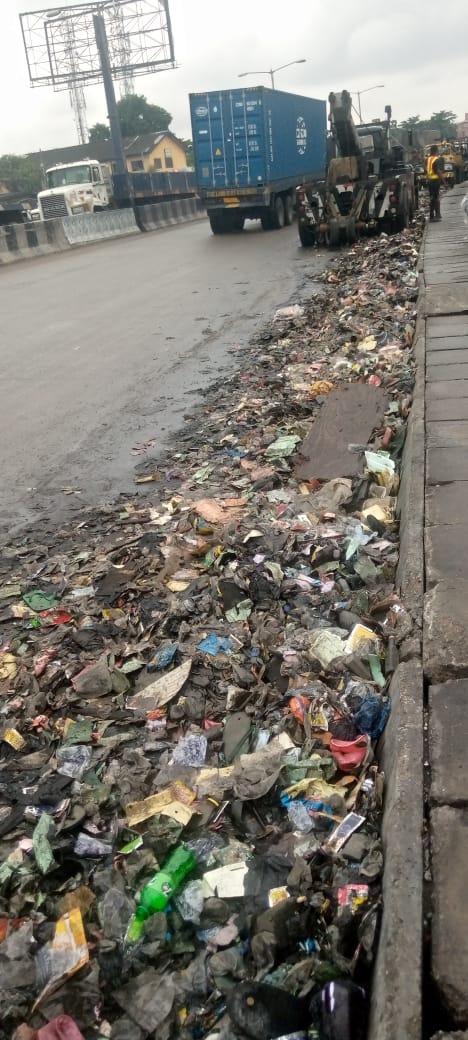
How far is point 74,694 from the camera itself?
3289 mm

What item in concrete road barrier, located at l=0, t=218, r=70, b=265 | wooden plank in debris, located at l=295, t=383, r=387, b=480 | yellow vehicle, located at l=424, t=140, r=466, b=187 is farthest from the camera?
yellow vehicle, located at l=424, t=140, r=466, b=187

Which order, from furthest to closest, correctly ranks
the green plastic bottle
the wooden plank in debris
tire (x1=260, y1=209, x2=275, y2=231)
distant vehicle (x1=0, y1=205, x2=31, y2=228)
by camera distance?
distant vehicle (x1=0, y1=205, x2=31, y2=228) < tire (x1=260, y1=209, x2=275, y2=231) < the wooden plank in debris < the green plastic bottle

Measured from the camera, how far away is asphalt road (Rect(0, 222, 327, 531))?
598cm

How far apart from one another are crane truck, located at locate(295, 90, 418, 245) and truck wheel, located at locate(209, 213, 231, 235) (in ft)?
24.5

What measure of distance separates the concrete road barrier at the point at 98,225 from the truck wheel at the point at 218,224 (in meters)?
4.78

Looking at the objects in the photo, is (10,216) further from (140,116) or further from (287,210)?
(140,116)

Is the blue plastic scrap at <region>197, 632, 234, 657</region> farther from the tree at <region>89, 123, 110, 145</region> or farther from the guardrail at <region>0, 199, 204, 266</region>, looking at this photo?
the tree at <region>89, 123, 110, 145</region>

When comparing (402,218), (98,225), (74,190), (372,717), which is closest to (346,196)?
(402,218)

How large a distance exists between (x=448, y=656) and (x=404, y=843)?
3.12ft

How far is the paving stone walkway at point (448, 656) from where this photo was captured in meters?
1.88

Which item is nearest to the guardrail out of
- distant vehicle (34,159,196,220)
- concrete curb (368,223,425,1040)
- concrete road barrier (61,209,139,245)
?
concrete road barrier (61,209,139,245)

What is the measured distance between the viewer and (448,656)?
2900 millimetres

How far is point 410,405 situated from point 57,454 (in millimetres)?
2918

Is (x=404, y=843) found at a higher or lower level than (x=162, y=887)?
higher
